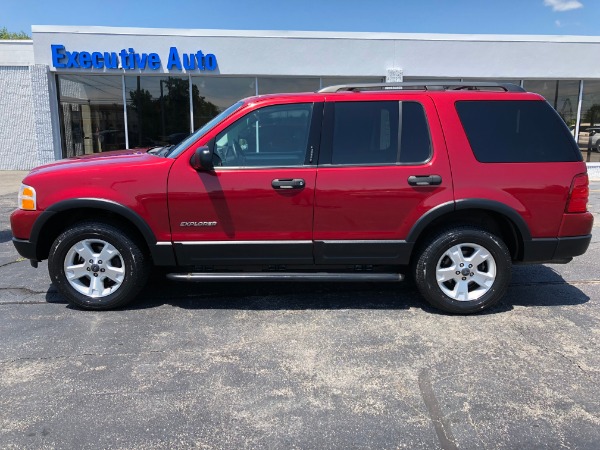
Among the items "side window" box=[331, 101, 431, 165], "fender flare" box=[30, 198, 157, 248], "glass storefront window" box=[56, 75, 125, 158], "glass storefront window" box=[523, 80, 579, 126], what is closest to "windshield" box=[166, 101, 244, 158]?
"fender flare" box=[30, 198, 157, 248]

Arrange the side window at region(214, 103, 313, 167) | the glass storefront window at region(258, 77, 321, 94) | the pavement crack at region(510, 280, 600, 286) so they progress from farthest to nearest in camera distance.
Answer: the glass storefront window at region(258, 77, 321, 94)
the pavement crack at region(510, 280, 600, 286)
the side window at region(214, 103, 313, 167)

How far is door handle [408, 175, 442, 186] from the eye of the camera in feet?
12.7

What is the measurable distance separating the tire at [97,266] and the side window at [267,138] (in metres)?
1.11

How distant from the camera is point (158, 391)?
2.91 metres

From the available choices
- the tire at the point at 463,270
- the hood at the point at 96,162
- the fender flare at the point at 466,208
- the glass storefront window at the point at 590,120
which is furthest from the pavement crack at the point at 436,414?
the glass storefront window at the point at 590,120

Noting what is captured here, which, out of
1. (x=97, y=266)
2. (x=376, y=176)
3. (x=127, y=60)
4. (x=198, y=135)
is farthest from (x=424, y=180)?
(x=127, y=60)

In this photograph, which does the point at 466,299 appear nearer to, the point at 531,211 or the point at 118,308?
the point at 531,211

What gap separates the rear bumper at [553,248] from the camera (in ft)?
13.1

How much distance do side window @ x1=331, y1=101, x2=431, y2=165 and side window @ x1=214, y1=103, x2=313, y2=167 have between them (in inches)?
11.6

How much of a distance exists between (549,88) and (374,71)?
5762mm

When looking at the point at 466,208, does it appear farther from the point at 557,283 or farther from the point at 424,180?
the point at 557,283

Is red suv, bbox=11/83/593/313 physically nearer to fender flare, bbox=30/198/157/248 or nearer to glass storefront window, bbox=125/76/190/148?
fender flare, bbox=30/198/157/248

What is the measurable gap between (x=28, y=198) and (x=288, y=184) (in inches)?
88.6

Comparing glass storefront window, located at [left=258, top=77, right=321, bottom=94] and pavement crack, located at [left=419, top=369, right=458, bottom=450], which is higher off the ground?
glass storefront window, located at [left=258, top=77, right=321, bottom=94]
